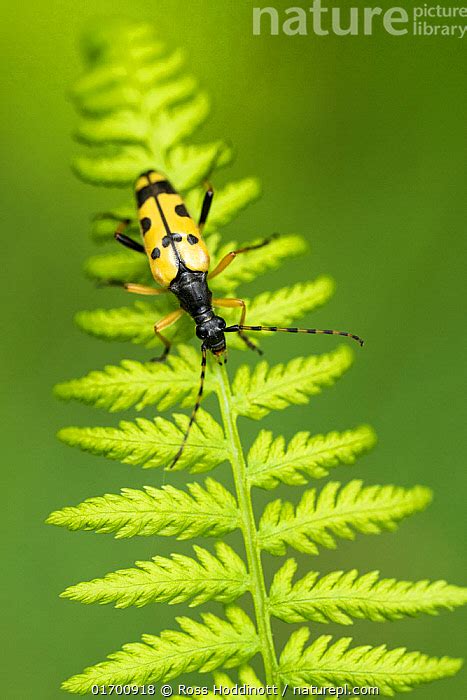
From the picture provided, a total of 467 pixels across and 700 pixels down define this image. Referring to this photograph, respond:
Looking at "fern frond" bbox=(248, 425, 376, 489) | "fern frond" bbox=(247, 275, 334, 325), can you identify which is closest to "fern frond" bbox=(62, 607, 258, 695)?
"fern frond" bbox=(248, 425, 376, 489)

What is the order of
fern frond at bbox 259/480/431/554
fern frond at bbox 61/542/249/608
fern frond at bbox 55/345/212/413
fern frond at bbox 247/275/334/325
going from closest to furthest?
fern frond at bbox 61/542/249/608 → fern frond at bbox 259/480/431/554 → fern frond at bbox 55/345/212/413 → fern frond at bbox 247/275/334/325

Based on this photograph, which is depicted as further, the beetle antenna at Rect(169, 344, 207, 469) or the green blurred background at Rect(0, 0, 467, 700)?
the green blurred background at Rect(0, 0, 467, 700)

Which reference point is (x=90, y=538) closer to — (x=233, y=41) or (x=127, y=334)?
(x=127, y=334)

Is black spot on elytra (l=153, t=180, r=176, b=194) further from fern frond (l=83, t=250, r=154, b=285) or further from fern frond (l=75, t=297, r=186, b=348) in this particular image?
fern frond (l=75, t=297, r=186, b=348)

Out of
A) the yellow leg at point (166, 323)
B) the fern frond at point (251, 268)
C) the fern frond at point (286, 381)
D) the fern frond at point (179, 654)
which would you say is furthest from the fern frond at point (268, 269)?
the fern frond at point (179, 654)

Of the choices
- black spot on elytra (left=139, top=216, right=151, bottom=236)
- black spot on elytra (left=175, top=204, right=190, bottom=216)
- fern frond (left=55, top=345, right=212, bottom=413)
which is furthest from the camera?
black spot on elytra (left=139, top=216, right=151, bottom=236)

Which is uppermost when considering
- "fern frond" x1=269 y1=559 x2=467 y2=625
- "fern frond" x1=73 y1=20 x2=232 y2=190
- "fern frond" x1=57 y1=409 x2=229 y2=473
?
"fern frond" x1=73 y1=20 x2=232 y2=190

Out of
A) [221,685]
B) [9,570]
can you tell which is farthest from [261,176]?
[221,685]

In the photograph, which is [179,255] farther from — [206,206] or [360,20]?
[360,20]

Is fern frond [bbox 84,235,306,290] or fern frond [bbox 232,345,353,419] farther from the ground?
fern frond [bbox 84,235,306,290]
